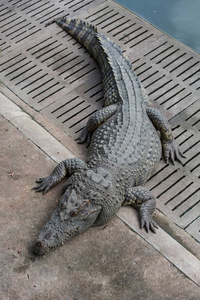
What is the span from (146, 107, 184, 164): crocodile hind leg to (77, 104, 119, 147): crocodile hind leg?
19.5 inches

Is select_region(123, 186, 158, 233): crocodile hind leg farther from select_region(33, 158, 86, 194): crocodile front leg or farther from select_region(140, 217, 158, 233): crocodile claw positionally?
select_region(33, 158, 86, 194): crocodile front leg

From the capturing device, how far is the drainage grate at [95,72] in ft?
16.8

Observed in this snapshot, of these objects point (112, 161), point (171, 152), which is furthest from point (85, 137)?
point (171, 152)

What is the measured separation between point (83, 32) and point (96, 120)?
2.10 m

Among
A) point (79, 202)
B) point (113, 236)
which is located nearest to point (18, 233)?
point (79, 202)

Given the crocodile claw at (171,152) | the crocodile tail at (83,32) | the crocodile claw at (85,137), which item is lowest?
the crocodile claw at (171,152)

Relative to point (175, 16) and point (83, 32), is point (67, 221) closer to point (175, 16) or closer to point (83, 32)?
point (83, 32)

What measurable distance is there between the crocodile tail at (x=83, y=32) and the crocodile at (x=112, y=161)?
0.21m

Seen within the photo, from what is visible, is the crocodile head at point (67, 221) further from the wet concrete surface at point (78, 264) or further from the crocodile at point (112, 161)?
the wet concrete surface at point (78, 264)

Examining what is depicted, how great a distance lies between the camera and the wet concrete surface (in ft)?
11.8

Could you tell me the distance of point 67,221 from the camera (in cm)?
393

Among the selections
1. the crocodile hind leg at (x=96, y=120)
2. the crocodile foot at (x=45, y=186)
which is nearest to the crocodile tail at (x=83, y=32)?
the crocodile hind leg at (x=96, y=120)

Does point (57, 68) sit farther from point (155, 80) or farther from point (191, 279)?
point (191, 279)

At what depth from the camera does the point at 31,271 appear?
3678 millimetres
